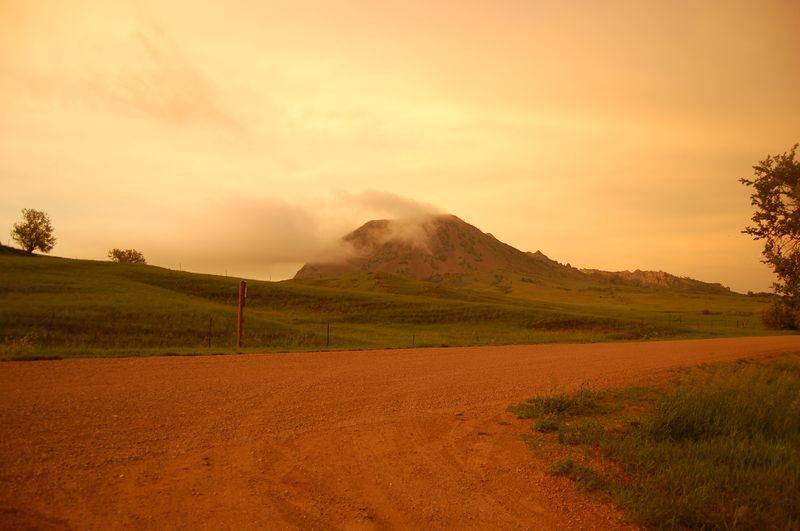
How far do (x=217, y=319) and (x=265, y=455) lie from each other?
3096 cm

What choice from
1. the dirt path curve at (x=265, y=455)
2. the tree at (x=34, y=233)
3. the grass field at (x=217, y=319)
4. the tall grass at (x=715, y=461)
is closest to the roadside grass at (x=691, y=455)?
the tall grass at (x=715, y=461)

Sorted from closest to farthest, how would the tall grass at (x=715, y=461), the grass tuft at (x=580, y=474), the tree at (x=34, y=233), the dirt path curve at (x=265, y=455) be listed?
the dirt path curve at (x=265, y=455) → the tall grass at (x=715, y=461) → the grass tuft at (x=580, y=474) → the tree at (x=34, y=233)

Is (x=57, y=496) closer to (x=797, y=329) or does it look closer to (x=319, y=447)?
(x=319, y=447)

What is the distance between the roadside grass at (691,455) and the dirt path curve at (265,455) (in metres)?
0.63

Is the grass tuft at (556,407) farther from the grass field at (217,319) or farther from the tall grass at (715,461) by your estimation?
the grass field at (217,319)

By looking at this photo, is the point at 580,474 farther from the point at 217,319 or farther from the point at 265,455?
the point at 217,319

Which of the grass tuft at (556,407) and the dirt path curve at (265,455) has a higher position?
the grass tuft at (556,407)

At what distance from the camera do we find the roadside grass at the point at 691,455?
246 inches

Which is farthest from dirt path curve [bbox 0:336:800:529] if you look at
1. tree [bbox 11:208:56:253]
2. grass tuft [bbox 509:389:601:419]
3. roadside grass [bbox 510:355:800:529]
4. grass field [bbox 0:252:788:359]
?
tree [bbox 11:208:56:253]

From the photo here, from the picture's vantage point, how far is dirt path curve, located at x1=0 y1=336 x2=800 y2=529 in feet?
19.3

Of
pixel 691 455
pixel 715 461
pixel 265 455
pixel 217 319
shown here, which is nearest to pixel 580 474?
pixel 691 455

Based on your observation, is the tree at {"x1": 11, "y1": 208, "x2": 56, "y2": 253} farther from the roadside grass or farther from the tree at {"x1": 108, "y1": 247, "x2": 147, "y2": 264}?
the roadside grass

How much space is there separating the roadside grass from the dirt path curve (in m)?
0.63

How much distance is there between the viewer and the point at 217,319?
36.4 meters
